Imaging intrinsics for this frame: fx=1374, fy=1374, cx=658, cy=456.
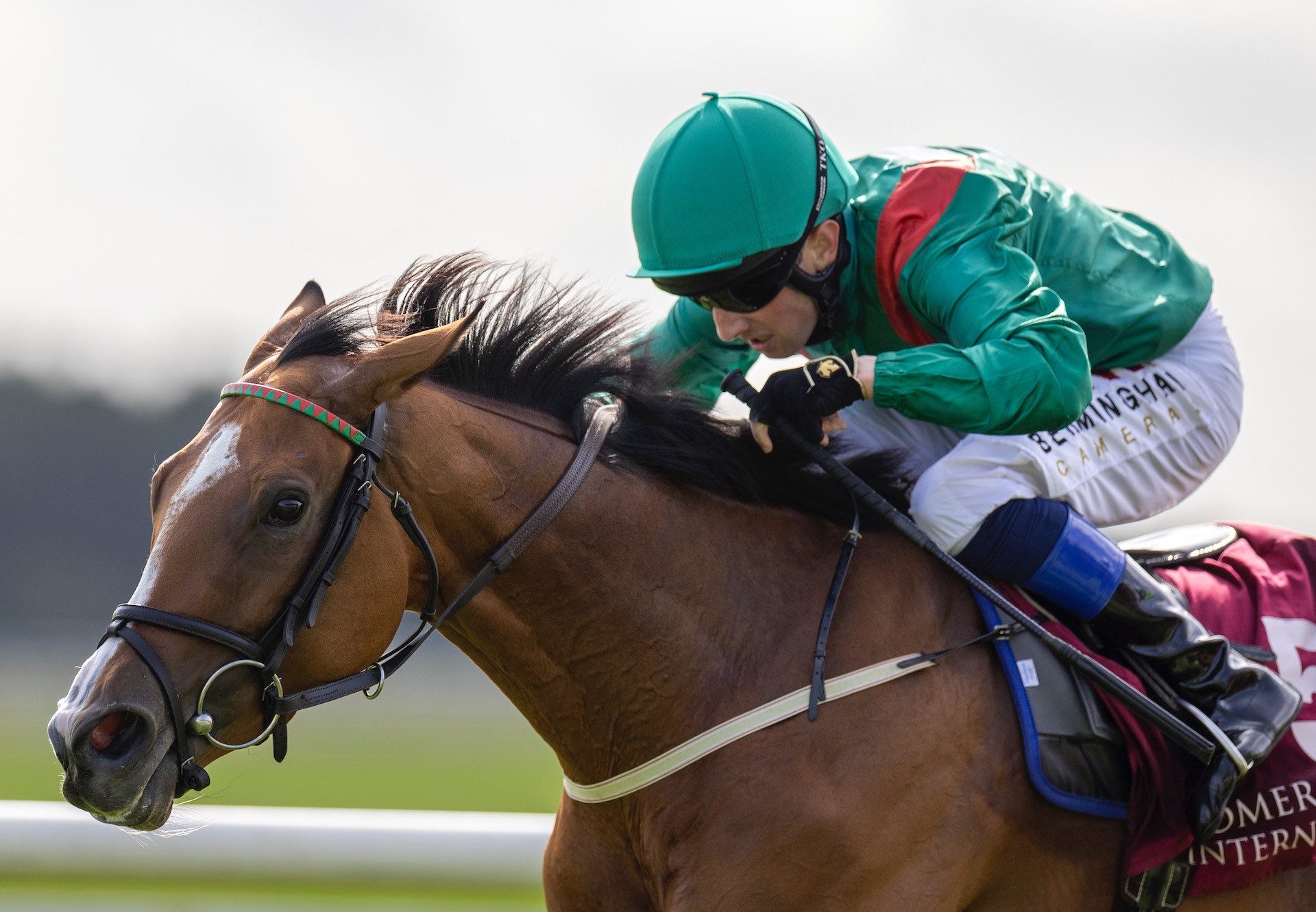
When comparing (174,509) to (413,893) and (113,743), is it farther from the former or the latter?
(413,893)

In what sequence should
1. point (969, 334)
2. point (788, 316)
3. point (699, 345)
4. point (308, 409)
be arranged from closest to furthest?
point (308, 409), point (969, 334), point (788, 316), point (699, 345)

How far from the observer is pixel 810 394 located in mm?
2672

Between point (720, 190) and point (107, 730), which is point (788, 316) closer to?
point (720, 190)

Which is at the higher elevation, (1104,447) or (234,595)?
(234,595)

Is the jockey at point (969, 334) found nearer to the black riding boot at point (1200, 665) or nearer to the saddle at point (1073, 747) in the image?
the black riding boot at point (1200, 665)

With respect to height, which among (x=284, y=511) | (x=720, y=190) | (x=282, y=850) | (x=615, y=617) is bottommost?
(x=282, y=850)

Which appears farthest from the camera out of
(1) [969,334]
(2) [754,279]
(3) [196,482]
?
(2) [754,279]

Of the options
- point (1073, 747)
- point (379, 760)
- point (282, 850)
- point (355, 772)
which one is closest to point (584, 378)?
point (1073, 747)

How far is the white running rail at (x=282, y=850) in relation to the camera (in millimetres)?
4281

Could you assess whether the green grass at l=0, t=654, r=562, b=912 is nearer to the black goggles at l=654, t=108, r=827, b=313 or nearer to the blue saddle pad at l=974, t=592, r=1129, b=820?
the black goggles at l=654, t=108, r=827, b=313

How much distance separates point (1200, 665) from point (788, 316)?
1087 mm

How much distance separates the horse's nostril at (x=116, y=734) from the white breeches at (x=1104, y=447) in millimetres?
1478

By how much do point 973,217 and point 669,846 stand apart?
1336 mm

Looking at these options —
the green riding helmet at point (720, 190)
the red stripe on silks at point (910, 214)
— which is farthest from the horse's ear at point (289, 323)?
the red stripe on silks at point (910, 214)
